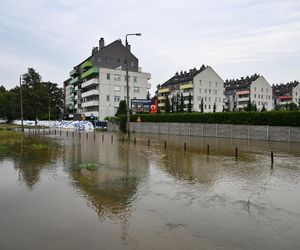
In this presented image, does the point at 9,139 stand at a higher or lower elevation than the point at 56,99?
lower

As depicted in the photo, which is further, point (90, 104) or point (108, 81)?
point (90, 104)

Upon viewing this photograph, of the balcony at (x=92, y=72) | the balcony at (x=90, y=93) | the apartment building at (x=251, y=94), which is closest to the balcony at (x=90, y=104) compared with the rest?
the balcony at (x=90, y=93)

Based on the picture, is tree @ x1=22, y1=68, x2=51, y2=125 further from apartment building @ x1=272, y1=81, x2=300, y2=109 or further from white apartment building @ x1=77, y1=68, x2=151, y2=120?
apartment building @ x1=272, y1=81, x2=300, y2=109

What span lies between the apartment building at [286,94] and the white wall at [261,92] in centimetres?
1168

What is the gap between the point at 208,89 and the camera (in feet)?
377

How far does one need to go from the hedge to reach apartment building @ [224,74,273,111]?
7632 centimetres

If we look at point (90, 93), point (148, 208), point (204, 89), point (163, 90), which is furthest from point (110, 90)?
point (148, 208)

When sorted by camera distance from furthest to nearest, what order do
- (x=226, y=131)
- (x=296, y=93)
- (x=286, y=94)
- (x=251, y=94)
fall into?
1. (x=286, y=94)
2. (x=296, y=93)
3. (x=251, y=94)
4. (x=226, y=131)

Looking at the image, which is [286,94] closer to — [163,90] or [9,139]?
[163,90]

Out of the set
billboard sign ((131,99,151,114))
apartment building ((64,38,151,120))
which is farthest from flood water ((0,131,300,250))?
apartment building ((64,38,151,120))

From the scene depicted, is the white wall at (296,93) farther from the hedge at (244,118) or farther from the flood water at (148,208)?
the flood water at (148,208)

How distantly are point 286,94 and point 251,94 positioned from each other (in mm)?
31053

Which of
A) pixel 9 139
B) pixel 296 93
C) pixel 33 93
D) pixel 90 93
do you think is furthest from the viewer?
pixel 296 93

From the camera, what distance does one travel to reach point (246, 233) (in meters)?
6.70
